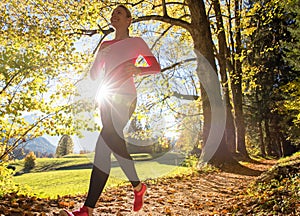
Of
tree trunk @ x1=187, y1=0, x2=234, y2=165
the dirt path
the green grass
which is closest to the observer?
the dirt path

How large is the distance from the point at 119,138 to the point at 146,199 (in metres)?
2.99

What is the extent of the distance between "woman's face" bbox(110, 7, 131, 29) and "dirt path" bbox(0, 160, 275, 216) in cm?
256

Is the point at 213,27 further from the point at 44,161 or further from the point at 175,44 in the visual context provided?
the point at 44,161

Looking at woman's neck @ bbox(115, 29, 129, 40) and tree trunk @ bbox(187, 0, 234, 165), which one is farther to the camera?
tree trunk @ bbox(187, 0, 234, 165)

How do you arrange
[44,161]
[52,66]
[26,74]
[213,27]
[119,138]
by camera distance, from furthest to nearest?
[44,161] → [213,27] → [52,66] → [26,74] → [119,138]

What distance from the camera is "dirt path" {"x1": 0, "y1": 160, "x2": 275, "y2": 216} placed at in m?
4.29

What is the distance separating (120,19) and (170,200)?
3.48 metres

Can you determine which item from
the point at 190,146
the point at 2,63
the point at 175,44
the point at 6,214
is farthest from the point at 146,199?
the point at 175,44

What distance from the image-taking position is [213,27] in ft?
53.4

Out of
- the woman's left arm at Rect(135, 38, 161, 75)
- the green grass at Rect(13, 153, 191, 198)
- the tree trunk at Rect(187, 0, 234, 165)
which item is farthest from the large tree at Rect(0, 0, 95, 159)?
the tree trunk at Rect(187, 0, 234, 165)

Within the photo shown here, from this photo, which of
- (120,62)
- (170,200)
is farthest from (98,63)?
(170,200)

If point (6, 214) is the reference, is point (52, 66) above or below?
above

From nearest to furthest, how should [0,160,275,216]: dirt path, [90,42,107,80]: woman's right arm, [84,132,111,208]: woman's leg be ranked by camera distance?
[84,132,111,208]: woman's leg < [90,42,107,80]: woman's right arm < [0,160,275,216]: dirt path

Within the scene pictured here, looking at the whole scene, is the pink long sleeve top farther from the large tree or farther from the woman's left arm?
the large tree
